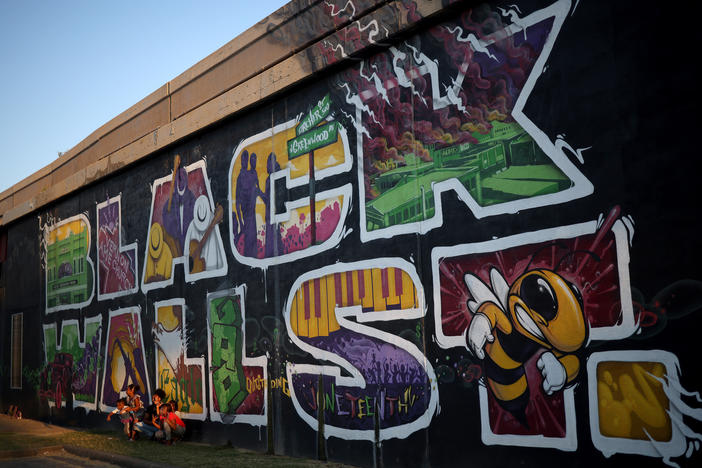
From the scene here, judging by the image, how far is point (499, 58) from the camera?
6.67 metres

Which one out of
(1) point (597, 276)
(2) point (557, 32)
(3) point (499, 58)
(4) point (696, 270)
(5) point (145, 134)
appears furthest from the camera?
(5) point (145, 134)

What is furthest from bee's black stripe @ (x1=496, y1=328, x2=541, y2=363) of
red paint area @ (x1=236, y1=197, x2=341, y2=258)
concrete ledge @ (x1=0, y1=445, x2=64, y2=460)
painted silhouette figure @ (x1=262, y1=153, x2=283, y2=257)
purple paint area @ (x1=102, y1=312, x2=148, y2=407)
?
purple paint area @ (x1=102, y1=312, x2=148, y2=407)

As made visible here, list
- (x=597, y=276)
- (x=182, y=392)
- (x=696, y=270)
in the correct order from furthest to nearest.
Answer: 1. (x=182, y=392)
2. (x=597, y=276)
3. (x=696, y=270)

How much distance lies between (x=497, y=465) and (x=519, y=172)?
8.98 feet

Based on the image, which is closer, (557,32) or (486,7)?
(557,32)

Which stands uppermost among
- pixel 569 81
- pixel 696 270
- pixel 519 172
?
pixel 569 81

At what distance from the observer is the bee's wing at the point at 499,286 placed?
21.2 ft

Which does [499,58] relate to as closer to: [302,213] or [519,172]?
[519,172]

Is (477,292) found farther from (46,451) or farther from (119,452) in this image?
(46,451)

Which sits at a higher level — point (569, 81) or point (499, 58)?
point (499, 58)

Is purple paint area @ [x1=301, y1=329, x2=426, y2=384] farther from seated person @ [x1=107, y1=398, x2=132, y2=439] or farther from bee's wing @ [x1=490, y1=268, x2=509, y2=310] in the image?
seated person @ [x1=107, y1=398, x2=132, y2=439]

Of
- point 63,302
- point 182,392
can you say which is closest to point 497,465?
point 182,392

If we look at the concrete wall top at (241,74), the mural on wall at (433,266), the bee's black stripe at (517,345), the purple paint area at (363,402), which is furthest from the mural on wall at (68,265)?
the bee's black stripe at (517,345)

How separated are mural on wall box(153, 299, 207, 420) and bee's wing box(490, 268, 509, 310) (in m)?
6.13
